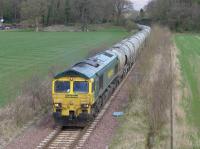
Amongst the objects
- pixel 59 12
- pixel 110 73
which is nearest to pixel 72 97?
pixel 110 73

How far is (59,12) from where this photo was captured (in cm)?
14450

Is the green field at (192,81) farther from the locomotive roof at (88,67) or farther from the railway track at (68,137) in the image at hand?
the locomotive roof at (88,67)

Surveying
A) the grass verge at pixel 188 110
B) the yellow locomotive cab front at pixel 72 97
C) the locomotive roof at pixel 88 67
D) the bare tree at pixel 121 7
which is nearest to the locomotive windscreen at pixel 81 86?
the yellow locomotive cab front at pixel 72 97

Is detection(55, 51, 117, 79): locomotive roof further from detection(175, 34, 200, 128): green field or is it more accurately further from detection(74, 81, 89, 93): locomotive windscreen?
detection(175, 34, 200, 128): green field

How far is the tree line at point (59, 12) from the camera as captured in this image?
136 meters

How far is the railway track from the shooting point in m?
18.5

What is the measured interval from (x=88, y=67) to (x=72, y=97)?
2.31m

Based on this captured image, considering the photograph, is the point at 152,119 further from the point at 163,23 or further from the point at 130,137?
the point at 163,23

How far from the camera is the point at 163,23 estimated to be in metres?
123

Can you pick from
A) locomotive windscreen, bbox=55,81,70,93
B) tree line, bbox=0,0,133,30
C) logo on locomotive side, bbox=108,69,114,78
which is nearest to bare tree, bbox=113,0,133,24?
tree line, bbox=0,0,133,30

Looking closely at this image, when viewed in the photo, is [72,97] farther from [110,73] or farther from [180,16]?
[180,16]

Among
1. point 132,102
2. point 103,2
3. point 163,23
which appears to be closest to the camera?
point 132,102

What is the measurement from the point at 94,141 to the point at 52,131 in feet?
8.14

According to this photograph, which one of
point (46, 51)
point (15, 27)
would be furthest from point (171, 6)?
point (46, 51)
